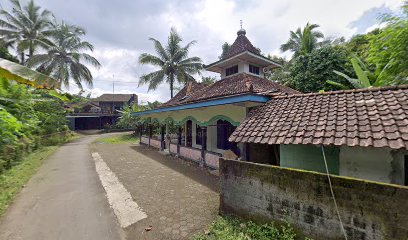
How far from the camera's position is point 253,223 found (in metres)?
4.64

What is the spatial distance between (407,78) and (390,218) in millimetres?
8210

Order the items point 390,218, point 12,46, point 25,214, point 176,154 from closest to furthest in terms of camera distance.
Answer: point 390,218
point 25,214
point 176,154
point 12,46

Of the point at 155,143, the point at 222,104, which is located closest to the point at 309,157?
the point at 222,104

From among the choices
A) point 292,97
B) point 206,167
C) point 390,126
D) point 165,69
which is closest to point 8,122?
point 206,167

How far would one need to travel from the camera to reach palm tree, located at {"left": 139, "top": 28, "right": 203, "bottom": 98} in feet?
77.4

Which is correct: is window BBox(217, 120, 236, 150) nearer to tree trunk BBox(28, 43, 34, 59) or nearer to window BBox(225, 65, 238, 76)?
window BBox(225, 65, 238, 76)

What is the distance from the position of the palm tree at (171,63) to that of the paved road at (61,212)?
16.2m

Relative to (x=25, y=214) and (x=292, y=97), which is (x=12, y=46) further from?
(x=292, y=97)

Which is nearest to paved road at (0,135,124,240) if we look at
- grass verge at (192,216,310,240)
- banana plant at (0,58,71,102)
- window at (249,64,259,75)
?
grass verge at (192,216,310,240)

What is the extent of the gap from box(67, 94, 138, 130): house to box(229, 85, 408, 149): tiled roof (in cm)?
3386

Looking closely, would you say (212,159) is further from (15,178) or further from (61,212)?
(15,178)

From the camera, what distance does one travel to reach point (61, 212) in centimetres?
575

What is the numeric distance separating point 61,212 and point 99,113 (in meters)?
36.8

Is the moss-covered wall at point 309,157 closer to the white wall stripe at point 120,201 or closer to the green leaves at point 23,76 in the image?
the white wall stripe at point 120,201
